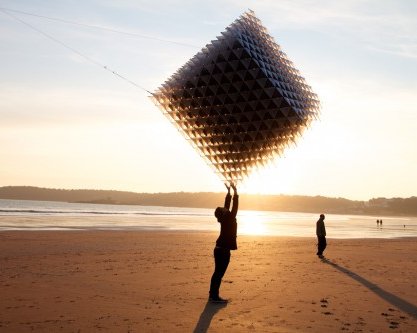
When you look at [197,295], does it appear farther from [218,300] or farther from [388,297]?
[388,297]

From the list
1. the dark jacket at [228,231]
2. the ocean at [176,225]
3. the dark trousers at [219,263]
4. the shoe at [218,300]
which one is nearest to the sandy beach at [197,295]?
the shoe at [218,300]

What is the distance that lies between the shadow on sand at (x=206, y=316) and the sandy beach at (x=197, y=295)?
22mm

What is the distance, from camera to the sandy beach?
33.7ft

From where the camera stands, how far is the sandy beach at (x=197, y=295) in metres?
10.3

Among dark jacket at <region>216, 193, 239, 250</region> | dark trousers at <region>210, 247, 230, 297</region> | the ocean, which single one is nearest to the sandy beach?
dark trousers at <region>210, 247, 230, 297</region>

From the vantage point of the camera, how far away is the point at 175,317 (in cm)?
1082

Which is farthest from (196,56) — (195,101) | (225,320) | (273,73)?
(225,320)

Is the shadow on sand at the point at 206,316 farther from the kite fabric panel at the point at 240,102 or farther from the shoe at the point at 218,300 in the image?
the kite fabric panel at the point at 240,102

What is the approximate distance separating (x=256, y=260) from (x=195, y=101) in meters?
10.6

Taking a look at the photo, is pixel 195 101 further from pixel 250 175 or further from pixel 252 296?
pixel 252 296

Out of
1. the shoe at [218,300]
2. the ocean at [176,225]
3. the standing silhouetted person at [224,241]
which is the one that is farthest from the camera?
the ocean at [176,225]

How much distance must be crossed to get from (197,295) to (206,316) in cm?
269

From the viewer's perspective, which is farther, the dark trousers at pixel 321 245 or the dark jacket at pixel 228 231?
the dark trousers at pixel 321 245

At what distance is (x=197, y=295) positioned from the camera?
44.8ft
